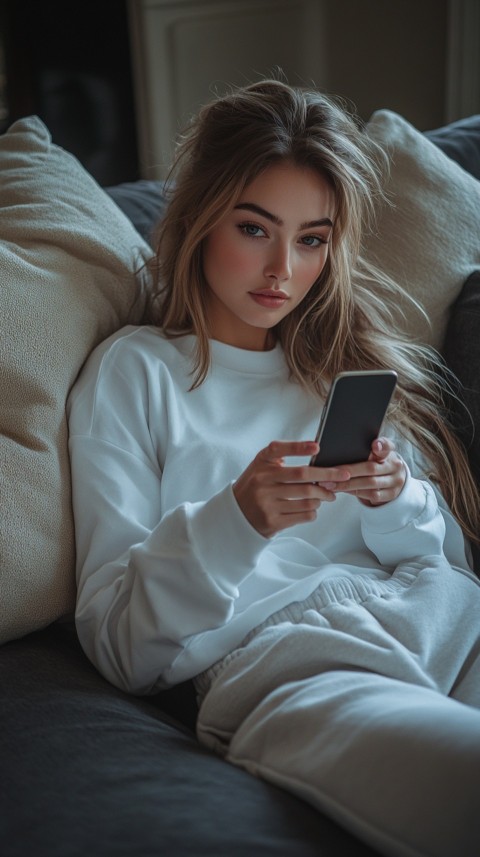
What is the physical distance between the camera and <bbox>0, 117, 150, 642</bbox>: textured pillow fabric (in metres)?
1.09

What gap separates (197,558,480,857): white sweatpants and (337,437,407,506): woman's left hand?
106 millimetres

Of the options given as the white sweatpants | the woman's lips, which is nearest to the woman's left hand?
the white sweatpants

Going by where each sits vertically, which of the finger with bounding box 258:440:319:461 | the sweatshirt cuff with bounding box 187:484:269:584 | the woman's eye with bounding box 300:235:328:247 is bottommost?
the sweatshirt cuff with bounding box 187:484:269:584

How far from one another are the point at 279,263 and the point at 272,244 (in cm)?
3

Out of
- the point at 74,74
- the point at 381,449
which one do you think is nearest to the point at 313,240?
the point at 381,449

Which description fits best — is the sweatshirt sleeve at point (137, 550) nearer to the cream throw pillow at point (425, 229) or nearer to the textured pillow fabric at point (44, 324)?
the textured pillow fabric at point (44, 324)

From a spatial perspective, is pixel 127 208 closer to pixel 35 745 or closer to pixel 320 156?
pixel 320 156

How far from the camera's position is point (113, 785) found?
839mm

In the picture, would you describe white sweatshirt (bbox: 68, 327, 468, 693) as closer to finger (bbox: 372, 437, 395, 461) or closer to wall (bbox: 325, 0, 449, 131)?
finger (bbox: 372, 437, 395, 461)

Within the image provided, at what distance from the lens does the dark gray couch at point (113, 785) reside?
765mm

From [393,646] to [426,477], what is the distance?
355 mm

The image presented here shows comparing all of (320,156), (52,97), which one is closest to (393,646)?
(320,156)

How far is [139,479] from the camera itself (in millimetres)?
1137

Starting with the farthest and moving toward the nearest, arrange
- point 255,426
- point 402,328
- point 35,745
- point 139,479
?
point 402,328 < point 255,426 < point 139,479 < point 35,745
